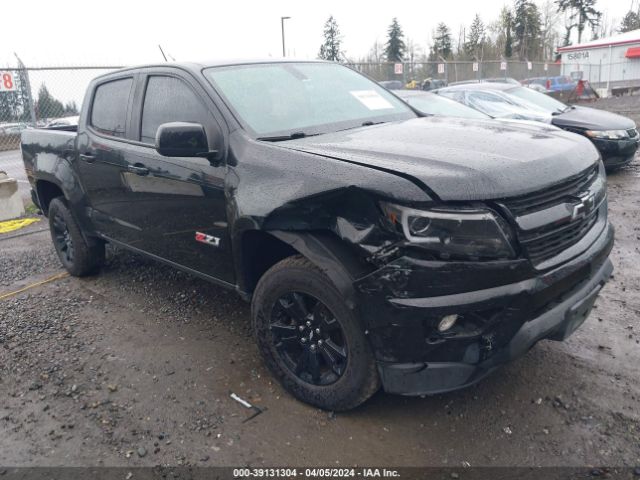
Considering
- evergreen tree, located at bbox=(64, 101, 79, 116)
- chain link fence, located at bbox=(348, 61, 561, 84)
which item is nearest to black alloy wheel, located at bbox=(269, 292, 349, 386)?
evergreen tree, located at bbox=(64, 101, 79, 116)

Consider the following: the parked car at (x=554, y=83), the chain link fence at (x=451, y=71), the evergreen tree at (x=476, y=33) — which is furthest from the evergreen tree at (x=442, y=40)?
the parked car at (x=554, y=83)

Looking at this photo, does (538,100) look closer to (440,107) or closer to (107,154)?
(440,107)

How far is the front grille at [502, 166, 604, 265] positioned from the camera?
2338 millimetres

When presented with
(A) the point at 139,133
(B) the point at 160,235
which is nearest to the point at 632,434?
(B) the point at 160,235

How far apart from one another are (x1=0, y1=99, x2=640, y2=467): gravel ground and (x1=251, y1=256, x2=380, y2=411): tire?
161mm

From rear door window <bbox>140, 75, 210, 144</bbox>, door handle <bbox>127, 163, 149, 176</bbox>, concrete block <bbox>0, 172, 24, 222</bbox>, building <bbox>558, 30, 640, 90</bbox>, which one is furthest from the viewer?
building <bbox>558, 30, 640, 90</bbox>

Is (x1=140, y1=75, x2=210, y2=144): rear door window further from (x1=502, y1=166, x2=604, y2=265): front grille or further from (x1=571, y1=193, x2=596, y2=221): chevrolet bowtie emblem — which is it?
(x1=571, y1=193, x2=596, y2=221): chevrolet bowtie emblem

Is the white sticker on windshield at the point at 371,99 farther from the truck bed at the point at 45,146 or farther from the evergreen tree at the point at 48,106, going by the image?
the evergreen tree at the point at 48,106

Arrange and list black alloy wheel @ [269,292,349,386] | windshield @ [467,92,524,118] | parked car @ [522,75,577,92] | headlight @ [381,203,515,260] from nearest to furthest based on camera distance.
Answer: headlight @ [381,203,515,260], black alloy wheel @ [269,292,349,386], windshield @ [467,92,524,118], parked car @ [522,75,577,92]

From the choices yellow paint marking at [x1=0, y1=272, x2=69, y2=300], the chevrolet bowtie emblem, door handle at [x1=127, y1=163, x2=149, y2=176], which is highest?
door handle at [x1=127, y1=163, x2=149, y2=176]

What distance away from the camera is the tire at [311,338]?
8.51 ft

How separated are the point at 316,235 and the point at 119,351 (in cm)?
189

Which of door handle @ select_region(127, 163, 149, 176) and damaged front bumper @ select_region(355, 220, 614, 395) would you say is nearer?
damaged front bumper @ select_region(355, 220, 614, 395)

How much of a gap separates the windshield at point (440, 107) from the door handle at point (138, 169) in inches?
187
